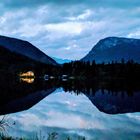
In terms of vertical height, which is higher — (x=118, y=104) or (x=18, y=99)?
(x=18, y=99)

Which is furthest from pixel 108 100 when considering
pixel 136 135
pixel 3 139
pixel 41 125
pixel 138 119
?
pixel 3 139

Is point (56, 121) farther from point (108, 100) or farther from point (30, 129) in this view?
point (108, 100)

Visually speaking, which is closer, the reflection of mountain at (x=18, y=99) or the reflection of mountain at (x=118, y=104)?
the reflection of mountain at (x=118, y=104)

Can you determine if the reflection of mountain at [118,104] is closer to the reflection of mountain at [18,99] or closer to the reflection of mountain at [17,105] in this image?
the reflection of mountain at [17,105]

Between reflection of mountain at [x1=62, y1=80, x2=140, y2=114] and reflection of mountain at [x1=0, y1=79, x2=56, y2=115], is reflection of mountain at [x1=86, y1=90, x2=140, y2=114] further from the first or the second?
reflection of mountain at [x1=0, y1=79, x2=56, y2=115]

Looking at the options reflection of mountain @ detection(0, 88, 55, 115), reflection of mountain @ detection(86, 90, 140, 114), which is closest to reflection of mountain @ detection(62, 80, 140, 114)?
reflection of mountain @ detection(86, 90, 140, 114)

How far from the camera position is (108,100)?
3474 inches

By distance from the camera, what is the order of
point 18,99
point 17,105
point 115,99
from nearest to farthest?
point 17,105
point 115,99
point 18,99

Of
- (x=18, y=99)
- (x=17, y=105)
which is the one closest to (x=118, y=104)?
(x=17, y=105)

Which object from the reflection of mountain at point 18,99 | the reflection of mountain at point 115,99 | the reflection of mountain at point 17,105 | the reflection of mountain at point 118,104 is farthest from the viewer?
the reflection of mountain at point 18,99

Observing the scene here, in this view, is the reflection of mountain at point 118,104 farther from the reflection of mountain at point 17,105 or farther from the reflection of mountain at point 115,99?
the reflection of mountain at point 17,105

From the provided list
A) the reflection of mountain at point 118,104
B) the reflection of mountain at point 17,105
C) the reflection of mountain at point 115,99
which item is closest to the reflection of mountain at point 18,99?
the reflection of mountain at point 17,105

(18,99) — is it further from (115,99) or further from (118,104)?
(118,104)

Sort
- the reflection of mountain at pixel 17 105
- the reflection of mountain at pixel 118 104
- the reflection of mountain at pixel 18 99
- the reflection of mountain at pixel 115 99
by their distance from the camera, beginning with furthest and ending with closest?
1. the reflection of mountain at pixel 18 99
2. the reflection of mountain at pixel 115 99
3. the reflection of mountain at pixel 118 104
4. the reflection of mountain at pixel 17 105
